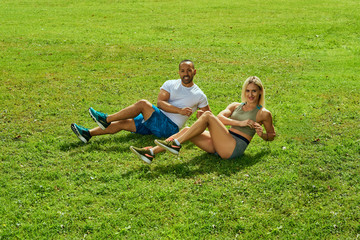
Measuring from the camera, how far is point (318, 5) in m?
26.2

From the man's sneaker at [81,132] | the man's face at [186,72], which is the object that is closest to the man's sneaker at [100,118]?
the man's sneaker at [81,132]

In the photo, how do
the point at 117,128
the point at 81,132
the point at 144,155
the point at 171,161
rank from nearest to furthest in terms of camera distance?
the point at 144,155 < the point at 171,161 < the point at 81,132 < the point at 117,128

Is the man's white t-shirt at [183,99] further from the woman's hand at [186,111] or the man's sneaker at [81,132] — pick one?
the man's sneaker at [81,132]

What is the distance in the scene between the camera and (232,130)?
26.1ft

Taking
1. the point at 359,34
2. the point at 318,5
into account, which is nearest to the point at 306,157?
the point at 359,34

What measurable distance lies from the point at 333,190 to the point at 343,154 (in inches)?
58.2

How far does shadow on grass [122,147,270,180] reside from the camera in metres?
7.59

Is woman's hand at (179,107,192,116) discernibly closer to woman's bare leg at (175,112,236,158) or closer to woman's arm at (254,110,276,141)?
woman's bare leg at (175,112,236,158)

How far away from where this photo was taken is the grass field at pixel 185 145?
631cm

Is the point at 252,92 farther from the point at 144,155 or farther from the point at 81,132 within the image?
the point at 81,132

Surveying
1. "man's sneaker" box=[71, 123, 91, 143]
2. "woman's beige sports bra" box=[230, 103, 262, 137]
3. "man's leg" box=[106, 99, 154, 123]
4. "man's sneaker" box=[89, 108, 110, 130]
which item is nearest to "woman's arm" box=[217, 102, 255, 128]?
"woman's beige sports bra" box=[230, 103, 262, 137]

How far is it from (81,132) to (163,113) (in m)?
1.67

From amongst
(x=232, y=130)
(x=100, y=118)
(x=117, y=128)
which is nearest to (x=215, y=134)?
(x=232, y=130)

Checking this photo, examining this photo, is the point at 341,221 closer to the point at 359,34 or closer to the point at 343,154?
the point at 343,154
